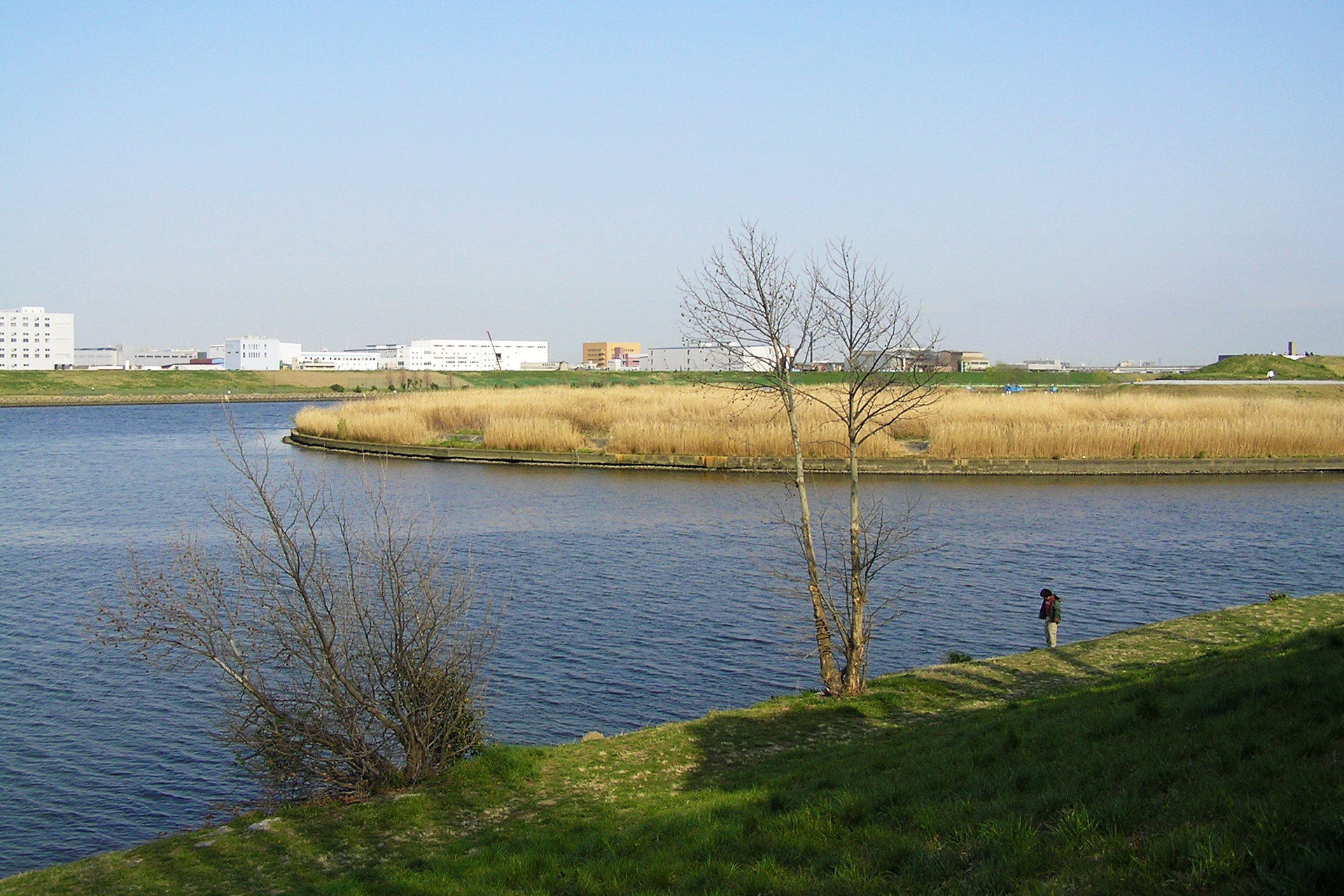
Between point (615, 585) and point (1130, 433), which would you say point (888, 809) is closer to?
point (615, 585)

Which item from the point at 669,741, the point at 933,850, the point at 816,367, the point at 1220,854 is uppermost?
the point at 816,367

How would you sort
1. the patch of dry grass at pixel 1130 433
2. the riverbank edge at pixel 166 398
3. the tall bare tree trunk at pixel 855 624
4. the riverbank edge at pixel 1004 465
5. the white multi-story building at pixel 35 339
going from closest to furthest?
1. the tall bare tree trunk at pixel 855 624
2. the riverbank edge at pixel 1004 465
3. the patch of dry grass at pixel 1130 433
4. the riverbank edge at pixel 166 398
5. the white multi-story building at pixel 35 339

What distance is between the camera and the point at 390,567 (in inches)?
422

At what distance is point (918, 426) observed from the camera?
51250mm

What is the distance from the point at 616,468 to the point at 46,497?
22.3 meters

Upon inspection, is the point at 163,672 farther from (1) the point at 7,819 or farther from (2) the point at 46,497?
(2) the point at 46,497

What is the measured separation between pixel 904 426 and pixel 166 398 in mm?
92136

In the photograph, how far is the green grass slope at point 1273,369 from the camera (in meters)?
95.3

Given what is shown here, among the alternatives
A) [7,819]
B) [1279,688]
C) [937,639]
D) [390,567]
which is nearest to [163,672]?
[7,819]

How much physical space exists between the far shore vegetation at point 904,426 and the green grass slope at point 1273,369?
1608 inches

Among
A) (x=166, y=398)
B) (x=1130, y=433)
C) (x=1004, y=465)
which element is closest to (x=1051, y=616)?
(x=1004, y=465)

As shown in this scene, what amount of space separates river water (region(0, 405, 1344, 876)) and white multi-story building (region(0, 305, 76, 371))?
5571 inches

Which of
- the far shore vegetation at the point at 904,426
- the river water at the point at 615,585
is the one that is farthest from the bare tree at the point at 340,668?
the far shore vegetation at the point at 904,426

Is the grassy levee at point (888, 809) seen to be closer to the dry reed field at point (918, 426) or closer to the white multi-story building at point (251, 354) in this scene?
the dry reed field at point (918, 426)
